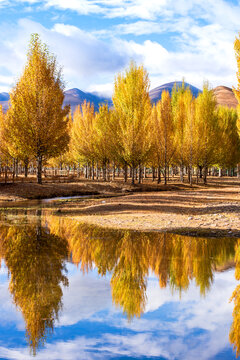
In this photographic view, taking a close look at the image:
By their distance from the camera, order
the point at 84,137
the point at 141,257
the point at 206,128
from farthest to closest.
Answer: the point at 84,137 < the point at 206,128 < the point at 141,257

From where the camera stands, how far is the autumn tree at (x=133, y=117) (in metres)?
37.1

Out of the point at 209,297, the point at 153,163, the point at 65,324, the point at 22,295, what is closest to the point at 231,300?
the point at 209,297

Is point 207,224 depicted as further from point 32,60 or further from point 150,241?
point 32,60

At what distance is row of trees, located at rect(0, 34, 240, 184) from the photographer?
32625 mm

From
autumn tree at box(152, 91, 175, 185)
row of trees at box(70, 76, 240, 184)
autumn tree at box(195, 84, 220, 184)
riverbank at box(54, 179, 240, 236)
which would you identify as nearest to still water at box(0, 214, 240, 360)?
riverbank at box(54, 179, 240, 236)

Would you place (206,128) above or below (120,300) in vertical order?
above

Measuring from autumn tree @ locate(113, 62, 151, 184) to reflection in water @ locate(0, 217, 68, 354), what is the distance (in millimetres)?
25849

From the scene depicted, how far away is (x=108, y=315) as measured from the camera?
16.1 feet

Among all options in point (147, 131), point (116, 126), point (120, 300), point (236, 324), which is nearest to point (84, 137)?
point (116, 126)

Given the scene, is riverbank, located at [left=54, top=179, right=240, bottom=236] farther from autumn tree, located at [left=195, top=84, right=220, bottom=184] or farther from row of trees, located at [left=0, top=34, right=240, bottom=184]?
autumn tree, located at [left=195, top=84, right=220, bottom=184]

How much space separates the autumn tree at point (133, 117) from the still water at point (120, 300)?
2745 centimetres

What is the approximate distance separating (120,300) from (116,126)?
34.1m

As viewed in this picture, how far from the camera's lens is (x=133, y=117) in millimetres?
37688

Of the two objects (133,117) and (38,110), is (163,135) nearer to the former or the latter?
(133,117)
